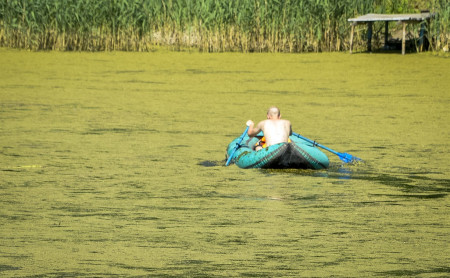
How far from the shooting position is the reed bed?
26.0 metres

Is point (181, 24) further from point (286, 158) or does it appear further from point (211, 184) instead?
point (211, 184)

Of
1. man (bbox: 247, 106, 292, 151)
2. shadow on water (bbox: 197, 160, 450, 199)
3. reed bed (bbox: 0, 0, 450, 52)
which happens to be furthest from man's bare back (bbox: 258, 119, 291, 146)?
reed bed (bbox: 0, 0, 450, 52)

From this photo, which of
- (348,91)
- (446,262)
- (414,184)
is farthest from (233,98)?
(446,262)

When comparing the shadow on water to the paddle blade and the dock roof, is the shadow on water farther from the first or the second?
the dock roof

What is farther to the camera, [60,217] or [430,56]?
[430,56]

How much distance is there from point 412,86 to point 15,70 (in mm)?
8496

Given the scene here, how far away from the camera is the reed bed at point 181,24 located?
26.0 m

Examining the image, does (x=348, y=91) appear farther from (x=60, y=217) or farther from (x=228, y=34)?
(x=60, y=217)

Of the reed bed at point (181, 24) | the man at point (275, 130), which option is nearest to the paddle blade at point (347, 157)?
the man at point (275, 130)

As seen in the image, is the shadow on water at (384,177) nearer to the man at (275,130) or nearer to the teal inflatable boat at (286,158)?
the teal inflatable boat at (286,158)

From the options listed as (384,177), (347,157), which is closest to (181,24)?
(347,157)

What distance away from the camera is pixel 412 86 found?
19.8 meters

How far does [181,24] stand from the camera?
89.7 feet

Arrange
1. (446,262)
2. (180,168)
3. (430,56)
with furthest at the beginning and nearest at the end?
(430,56), (180,168), (446,262)
